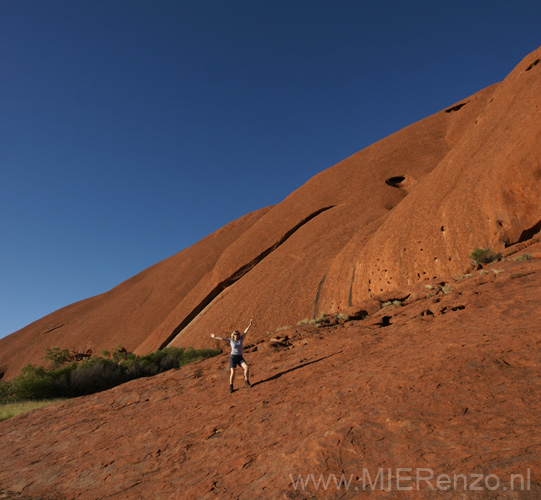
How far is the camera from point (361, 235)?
2052 cm

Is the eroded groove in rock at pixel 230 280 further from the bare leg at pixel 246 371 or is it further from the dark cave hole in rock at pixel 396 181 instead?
the bare leg at pixel 246 371

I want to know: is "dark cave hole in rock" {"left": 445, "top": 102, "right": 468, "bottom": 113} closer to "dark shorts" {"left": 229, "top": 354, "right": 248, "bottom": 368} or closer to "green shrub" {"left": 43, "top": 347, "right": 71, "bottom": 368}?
"dark shorts" {"left": 229, "top": 354, "right": 248, "bottom": 368}

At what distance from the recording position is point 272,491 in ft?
10.9

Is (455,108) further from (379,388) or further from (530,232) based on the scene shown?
(379,388)

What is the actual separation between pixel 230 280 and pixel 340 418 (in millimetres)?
24660

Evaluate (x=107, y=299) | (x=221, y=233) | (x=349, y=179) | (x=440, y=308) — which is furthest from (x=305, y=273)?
(x=107, y=299)

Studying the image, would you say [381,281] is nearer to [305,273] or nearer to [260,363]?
[305,273]

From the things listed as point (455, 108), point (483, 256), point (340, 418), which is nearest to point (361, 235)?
point (483, 256)

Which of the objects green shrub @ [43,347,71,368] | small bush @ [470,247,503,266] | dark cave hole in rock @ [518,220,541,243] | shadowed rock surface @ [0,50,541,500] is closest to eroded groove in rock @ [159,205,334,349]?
shadowed rock surface @ [0,50,541,500]

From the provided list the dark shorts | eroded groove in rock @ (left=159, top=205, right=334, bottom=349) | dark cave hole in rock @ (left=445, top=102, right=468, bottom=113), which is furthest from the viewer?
dark cave hole in rock @ (left=445, top=102, right=468, bottom=113)

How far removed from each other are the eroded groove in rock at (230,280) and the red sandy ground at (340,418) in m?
19.0

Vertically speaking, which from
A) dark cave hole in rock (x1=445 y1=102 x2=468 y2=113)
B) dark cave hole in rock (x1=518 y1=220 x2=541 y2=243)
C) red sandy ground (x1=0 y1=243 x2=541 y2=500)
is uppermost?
dark cave hole in rock (x1=445 y1=102 x2=468 y2=113)

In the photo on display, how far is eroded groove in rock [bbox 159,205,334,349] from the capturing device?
2842 cm

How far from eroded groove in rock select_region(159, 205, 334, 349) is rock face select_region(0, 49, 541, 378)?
0.08 metres
